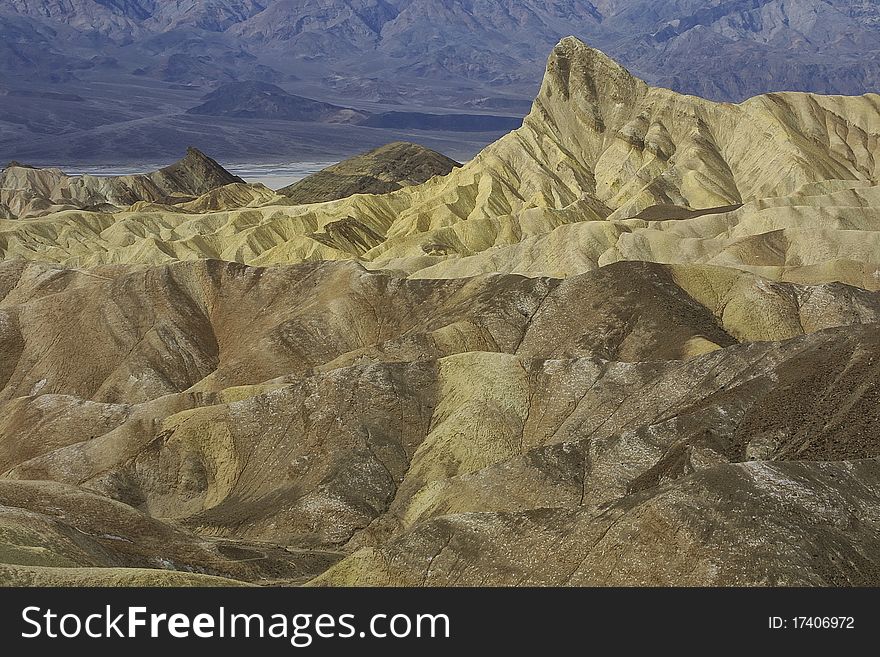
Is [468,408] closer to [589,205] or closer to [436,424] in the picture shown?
[436,424]

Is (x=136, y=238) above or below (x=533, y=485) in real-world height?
below

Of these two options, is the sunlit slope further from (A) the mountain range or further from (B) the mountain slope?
(B) the mountain slope

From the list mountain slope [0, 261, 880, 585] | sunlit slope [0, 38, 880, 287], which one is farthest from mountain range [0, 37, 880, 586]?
sunlit slope [0, 38, 880, 287]

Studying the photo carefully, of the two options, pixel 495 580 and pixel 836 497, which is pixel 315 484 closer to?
pixel 495 580

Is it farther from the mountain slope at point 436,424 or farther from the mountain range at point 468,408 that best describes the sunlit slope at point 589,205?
the mountain slope at point 436,424

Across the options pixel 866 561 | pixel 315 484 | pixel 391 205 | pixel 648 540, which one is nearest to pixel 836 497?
pixel 866 561

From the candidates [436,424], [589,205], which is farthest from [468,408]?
[589,205]

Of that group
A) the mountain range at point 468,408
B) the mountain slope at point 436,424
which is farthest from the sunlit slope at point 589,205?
the mountain slope at point 436,424
